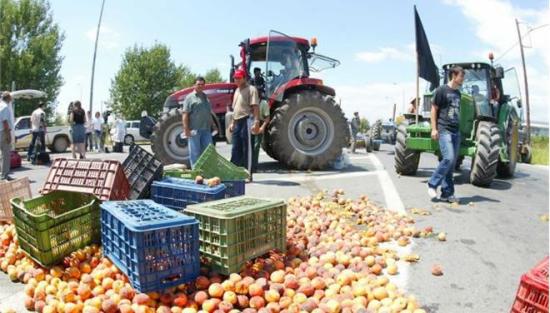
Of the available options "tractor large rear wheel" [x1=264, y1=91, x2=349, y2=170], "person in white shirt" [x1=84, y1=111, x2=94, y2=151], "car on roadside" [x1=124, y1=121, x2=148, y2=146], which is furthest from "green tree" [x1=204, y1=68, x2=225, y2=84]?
"tractor large rear wheel" [x1=264, y1=91, x2=349, y2=170]

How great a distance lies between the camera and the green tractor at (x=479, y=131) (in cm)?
771

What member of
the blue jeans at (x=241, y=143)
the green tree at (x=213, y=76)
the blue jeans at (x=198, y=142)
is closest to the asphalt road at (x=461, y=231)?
the blue jeans at (x=241, y=143)

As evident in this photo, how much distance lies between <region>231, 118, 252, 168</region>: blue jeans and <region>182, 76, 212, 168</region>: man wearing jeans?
63cm

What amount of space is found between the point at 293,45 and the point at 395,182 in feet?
13.8

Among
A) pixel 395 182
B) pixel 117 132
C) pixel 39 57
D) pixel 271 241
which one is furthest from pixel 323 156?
pixel 39 57

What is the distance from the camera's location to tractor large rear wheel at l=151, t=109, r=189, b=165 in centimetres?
990

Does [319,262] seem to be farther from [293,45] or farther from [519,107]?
[519,107]

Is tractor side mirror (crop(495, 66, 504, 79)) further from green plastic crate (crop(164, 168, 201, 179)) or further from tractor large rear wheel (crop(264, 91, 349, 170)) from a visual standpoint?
green plastic crate (crop(164, 168, 201, 179))

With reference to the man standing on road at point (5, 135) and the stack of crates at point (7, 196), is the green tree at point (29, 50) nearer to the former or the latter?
the man standing on road at point (5, 135)

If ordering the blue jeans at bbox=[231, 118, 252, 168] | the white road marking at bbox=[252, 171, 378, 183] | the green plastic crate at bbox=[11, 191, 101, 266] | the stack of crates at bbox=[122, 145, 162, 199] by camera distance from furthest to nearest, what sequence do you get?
the white road marking at bbox=[252, 171, 378, 183], the blue jeans at bbox=[231, 118, 252, 168], the stack of crates at bbox=[122, 145, 162, 199], the green plastic crate at bbox=[11, 191, 101, 266]

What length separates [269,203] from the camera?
11.6ft

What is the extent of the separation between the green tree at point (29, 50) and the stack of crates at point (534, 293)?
3580cm

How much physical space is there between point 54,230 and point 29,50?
3543 centimetres

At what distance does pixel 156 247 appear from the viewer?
9.28ft
